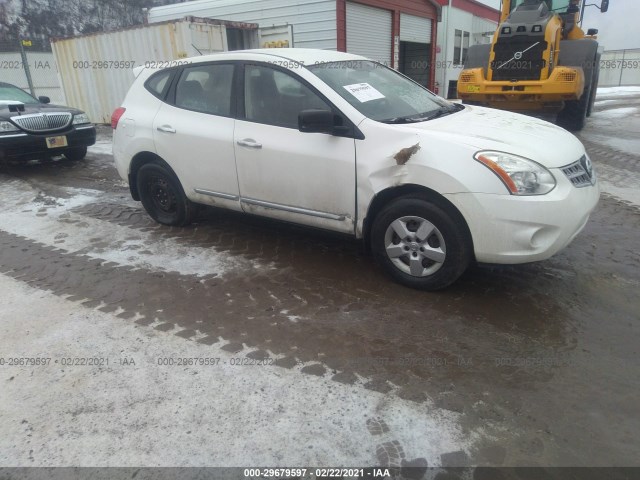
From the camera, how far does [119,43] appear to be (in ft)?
38.1

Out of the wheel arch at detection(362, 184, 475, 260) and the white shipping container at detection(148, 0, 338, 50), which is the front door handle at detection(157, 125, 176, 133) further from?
the white shipping container at detection(148, 0, 338, 50)

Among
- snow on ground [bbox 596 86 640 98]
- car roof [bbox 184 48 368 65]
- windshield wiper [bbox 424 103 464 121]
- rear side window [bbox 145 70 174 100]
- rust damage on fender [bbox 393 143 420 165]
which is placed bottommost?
snow on ground [bbox 596 86 640 98]

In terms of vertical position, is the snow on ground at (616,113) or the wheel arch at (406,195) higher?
the wheel arch at (406,195)

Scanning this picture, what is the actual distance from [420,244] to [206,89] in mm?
2458

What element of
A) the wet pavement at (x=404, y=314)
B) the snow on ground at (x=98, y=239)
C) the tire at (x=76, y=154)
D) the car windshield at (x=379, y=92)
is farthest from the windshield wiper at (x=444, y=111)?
the tire at (x=76, y=154)

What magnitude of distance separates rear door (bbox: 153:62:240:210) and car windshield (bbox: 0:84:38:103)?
548 cm

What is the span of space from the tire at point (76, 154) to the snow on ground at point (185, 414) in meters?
6.02

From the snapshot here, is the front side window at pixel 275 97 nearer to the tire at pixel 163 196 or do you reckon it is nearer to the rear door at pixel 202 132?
the rear door at pixel 202 132

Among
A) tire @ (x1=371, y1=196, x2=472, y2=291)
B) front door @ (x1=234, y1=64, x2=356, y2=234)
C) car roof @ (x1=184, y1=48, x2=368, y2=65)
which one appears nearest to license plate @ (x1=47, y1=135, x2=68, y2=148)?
car roof @ (x1=184, y1=48, x2=368, y2=65)

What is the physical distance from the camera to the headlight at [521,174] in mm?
2945

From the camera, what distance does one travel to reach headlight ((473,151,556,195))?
116 inches

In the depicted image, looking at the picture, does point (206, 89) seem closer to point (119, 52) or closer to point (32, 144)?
point (32, 144)

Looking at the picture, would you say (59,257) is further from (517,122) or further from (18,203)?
(517,122)

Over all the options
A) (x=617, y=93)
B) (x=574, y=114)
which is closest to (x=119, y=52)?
(x=574, y=114)
